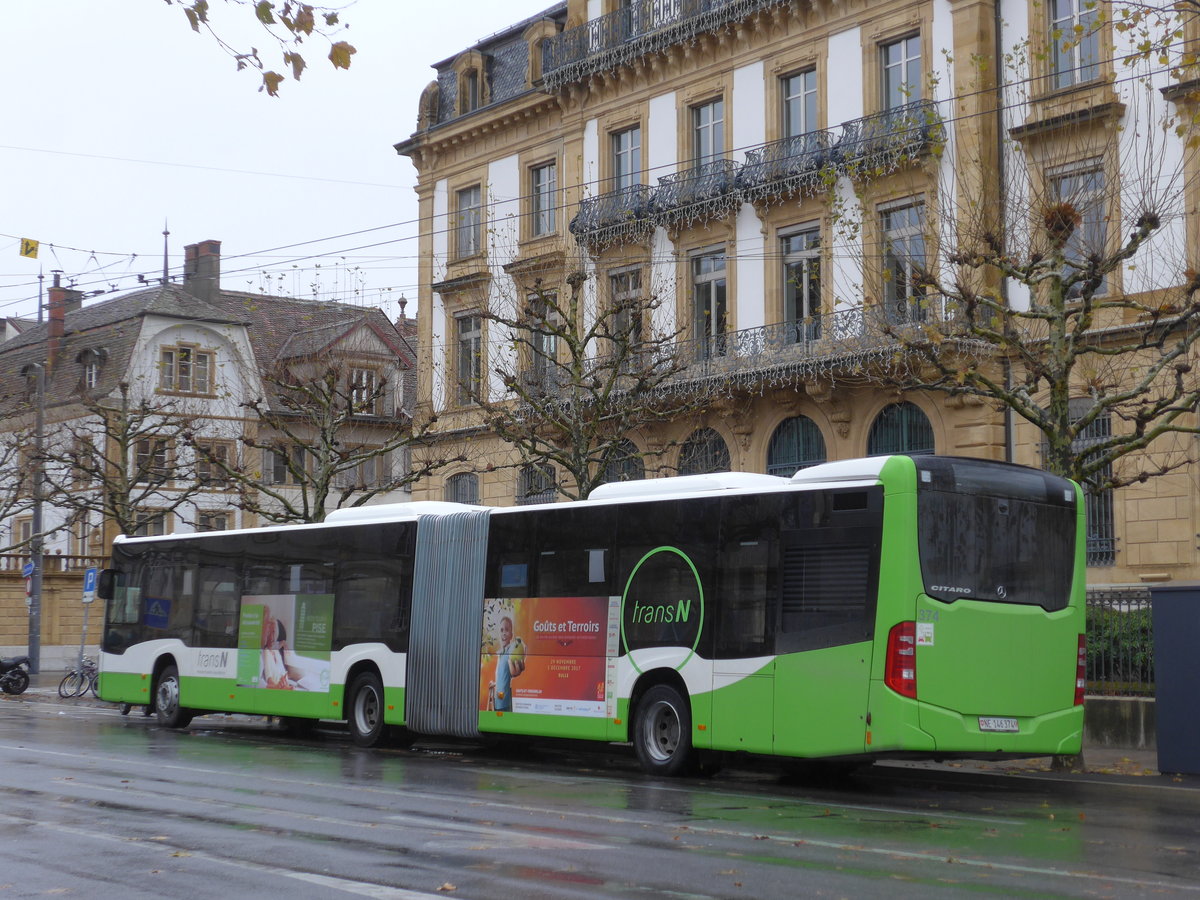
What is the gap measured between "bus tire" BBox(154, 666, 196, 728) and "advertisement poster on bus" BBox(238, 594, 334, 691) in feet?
7.29

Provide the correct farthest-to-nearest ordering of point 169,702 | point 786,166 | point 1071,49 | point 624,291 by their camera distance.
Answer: point 624,291, point 786,166, point 1071,49, point 169,702

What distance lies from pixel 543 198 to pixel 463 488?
8.05 metres

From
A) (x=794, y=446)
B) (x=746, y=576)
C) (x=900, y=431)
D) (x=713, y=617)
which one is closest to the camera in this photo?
(x=746, y=576)

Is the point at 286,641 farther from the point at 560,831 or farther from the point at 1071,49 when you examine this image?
the point at 1071,49

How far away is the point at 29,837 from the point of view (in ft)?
37.7

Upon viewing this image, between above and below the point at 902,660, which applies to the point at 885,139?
above

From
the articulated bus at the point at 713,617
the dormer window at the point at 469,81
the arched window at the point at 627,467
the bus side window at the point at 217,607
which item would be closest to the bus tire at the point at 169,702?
the bus side window at the point at 217,607

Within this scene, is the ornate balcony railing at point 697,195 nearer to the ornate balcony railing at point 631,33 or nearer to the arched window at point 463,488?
the ornate balcony railing at point 631,33

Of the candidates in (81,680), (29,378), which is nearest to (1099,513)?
(81,680)

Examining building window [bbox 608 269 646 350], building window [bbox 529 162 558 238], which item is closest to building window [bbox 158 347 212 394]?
building window [bbox 529 162 558 238]

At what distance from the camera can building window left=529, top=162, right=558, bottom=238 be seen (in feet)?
131

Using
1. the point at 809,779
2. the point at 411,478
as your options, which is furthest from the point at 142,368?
the point at 809,779

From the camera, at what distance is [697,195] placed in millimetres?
35188

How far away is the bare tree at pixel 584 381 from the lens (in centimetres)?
2941
